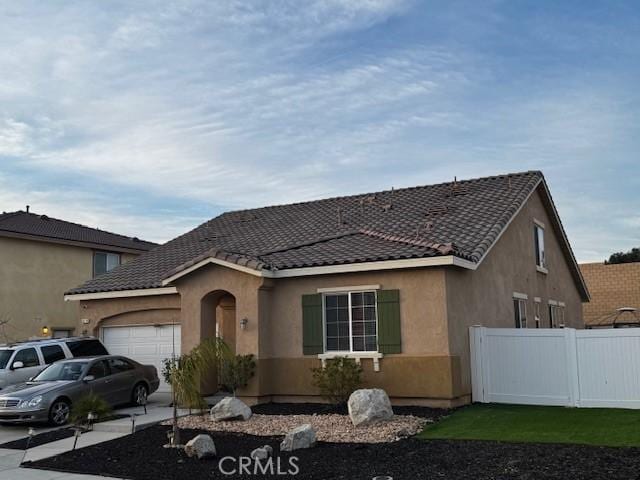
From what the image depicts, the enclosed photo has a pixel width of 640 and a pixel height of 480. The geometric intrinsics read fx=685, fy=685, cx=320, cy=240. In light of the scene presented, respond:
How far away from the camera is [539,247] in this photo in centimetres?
2167

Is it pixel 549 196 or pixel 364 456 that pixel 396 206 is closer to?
pixel 549 196

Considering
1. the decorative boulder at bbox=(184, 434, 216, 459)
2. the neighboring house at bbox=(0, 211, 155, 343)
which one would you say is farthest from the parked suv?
the neighboring house at bbox=(0, 211, 155, 343)

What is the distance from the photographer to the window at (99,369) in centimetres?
1592

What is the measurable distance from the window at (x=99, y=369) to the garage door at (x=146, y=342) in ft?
9.61

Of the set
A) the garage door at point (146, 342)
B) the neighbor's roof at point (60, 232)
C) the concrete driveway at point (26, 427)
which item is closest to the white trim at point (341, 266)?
the garage door at point (146, 342)

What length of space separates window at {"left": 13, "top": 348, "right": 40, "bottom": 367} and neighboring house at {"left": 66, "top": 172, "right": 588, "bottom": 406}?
254 cm

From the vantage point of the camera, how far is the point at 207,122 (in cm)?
1862

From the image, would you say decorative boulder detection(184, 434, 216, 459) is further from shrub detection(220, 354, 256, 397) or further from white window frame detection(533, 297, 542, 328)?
white window frame detection(533, 297, 542, 328)

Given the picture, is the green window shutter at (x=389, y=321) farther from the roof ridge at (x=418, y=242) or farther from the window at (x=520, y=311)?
the window at (x=520, y=311)

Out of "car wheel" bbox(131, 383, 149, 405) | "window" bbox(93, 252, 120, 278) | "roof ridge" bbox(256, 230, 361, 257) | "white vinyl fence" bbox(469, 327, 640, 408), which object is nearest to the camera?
"white vinyl fence" bbox(469, 327, 640, 408)

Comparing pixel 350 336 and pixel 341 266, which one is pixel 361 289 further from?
pixel 350 336

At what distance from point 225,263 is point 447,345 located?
5522 mm

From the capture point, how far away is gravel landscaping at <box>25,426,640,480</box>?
896 centimetres

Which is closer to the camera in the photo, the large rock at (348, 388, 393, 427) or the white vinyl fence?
the large rock at (348, 388, 393, 427)
